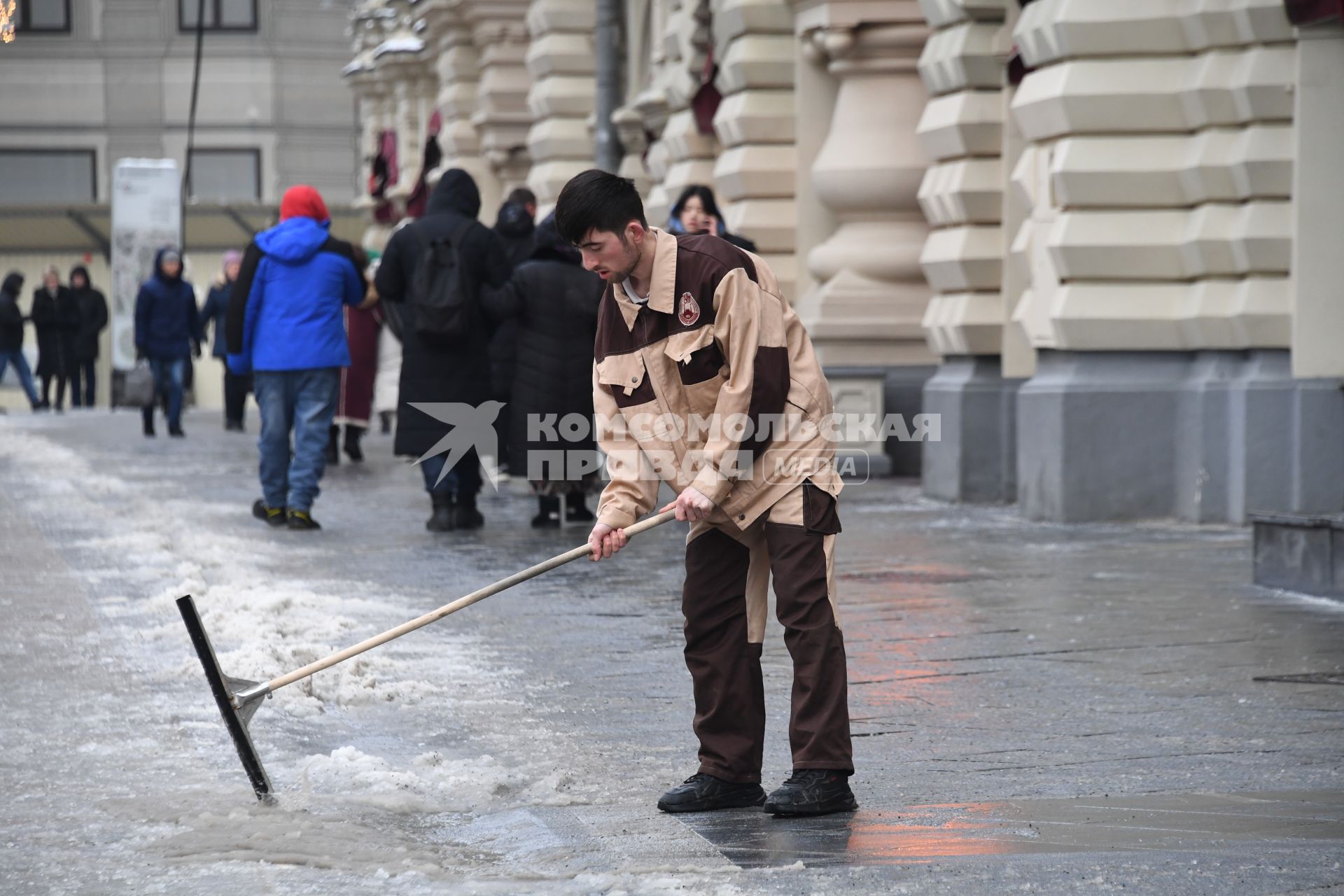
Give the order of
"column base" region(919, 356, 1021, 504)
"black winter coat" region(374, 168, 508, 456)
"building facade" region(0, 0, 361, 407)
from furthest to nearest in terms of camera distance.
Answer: "building facade" region(0, 0, 361, 407) → "column base" region(919, 356, 1021, 504) → "black winter coat" region(374, 168, 508, 456)

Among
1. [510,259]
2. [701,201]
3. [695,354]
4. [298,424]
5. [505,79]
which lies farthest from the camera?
[505,79]

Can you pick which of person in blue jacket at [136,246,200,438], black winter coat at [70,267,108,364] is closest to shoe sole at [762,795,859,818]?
person in blue jacket at [136,246,200,438]

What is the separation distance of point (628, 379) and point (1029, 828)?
4.39ft

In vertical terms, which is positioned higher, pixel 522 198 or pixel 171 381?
pixel 522 198

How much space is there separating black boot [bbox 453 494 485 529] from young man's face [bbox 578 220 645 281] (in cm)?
650

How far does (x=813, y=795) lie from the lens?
15.8 ft

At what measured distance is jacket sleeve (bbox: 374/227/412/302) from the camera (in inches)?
441

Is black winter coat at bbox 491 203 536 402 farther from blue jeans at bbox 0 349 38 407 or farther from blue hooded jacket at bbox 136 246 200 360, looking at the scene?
blue jeans at bbox 0 349 38 407

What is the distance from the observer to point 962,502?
41.6ft

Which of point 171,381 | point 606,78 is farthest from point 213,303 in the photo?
point 606,78

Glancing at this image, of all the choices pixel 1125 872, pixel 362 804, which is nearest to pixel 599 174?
pixel 362 804

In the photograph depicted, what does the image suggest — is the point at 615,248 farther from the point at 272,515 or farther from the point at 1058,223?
the point at 272,515

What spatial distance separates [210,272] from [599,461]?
28732mm

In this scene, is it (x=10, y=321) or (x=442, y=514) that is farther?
(x=10, y=321)
